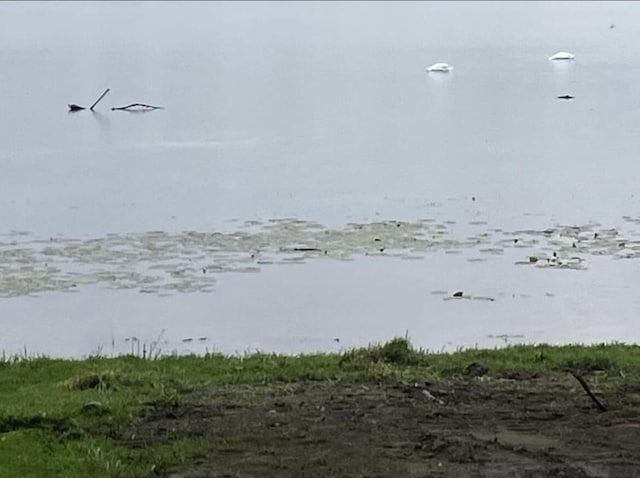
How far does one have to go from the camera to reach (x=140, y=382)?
854 centimetres

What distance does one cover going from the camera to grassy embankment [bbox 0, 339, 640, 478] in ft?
21.7

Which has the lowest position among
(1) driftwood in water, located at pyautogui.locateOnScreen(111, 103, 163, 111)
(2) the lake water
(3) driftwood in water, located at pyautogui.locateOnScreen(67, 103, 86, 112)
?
(2) the lake water

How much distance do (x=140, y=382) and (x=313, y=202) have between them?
1195 centimetres

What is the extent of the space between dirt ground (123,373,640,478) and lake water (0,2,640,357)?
154 inches

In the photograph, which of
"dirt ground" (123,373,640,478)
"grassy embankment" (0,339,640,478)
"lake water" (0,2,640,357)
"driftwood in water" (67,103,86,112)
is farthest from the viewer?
"driftwood in water" (67,103,86,112)

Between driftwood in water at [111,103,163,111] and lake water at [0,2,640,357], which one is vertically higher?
driftwood in water at [111,103,163,111]

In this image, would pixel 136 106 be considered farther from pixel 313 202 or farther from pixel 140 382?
pixel 140 382

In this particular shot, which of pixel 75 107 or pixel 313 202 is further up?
pixel 75 107

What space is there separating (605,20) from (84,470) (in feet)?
238

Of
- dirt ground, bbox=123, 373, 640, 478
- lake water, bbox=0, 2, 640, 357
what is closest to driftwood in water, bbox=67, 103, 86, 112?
lake water, bbox=0, 2, 640, 357

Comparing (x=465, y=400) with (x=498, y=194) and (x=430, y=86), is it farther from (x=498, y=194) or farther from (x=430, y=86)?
(x=430, y=86)

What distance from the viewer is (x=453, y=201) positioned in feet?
67.6

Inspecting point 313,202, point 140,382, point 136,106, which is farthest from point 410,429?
point 136,106

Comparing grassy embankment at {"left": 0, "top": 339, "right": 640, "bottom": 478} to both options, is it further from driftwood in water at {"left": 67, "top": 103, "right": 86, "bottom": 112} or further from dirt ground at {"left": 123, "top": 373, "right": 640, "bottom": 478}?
driftwood in water at {"left": 67, "top": 103, "right": 86, "bottom": 112}
